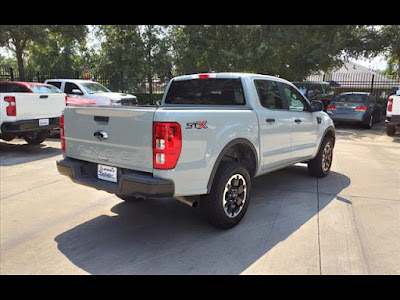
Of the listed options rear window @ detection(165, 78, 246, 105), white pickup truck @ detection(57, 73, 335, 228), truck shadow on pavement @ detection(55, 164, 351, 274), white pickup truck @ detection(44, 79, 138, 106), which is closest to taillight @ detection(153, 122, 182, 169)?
white pickup truck @ detection(57, 73, 335, 228)

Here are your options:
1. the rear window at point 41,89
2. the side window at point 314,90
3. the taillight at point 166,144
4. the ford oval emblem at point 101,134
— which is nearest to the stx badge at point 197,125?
the taillight at point 166,144

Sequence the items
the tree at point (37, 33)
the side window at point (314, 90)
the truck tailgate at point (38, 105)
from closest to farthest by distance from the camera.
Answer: the truck tailgate at point (38, 105) < the tree at point (37, 33) < the side window at point (314, 90)

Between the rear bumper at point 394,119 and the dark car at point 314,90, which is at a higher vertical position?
the dark car at point 314,90

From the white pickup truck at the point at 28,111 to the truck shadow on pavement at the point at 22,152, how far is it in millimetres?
317

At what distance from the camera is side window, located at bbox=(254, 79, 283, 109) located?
470 centimetres

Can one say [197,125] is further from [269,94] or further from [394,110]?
[394,110]

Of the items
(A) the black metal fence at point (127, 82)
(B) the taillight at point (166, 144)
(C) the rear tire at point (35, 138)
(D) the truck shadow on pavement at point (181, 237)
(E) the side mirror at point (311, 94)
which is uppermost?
(A) the black metal fence at point (127, 82)

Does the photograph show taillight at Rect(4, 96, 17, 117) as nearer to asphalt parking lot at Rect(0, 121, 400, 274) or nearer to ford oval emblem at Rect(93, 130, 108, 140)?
asphalt parking lot at Rect(0, 121, 400, 274)

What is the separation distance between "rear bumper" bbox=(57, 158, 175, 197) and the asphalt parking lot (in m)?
0.61

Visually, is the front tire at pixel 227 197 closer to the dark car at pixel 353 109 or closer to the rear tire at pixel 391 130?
the rear tire at pixel 391 130

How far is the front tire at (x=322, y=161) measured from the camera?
20.2 ft

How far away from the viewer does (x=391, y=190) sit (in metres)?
5.65
